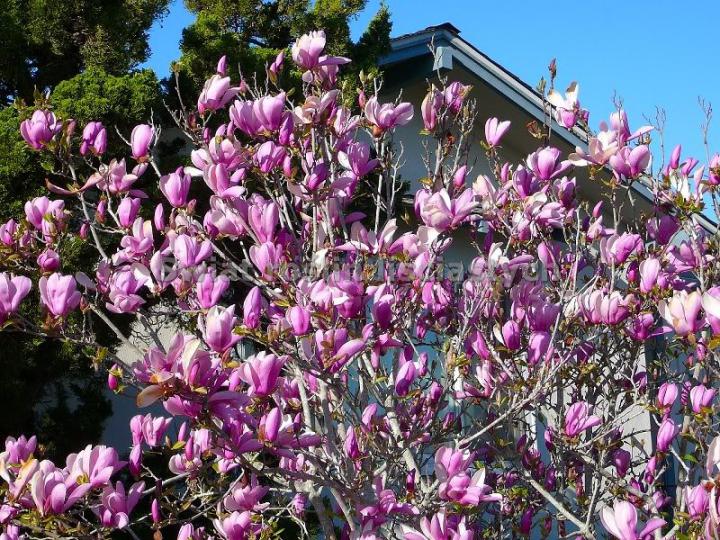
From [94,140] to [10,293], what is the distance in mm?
1085

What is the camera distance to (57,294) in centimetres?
262

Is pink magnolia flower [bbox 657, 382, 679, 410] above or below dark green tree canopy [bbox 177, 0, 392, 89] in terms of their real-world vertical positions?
below

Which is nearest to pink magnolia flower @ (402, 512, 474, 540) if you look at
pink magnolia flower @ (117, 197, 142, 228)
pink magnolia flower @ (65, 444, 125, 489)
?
pink magnolia flower @ (65, 444, 125, 489)

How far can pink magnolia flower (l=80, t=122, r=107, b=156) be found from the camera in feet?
11.3

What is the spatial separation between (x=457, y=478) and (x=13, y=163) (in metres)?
3.73

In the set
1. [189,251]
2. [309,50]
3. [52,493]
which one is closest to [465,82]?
[309,50]

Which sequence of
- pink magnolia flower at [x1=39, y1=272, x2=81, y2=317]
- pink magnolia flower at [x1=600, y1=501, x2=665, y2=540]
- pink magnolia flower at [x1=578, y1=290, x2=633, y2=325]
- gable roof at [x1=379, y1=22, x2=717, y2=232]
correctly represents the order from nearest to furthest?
1. pink magnolia flower at [x1=600, y1=501, x2=665, y2=540]
2. pink magnolia flower at [x1=39, y1=272, x2=81, y2=317]
3. pink magnolia flower at [x1=578, y1=290, x2=633, y2=325]
4. gable roof at [x1=379, y1=22, x2=717, y2=232]

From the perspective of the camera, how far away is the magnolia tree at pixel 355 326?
248 cm

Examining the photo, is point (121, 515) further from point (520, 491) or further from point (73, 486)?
point (520, 491)

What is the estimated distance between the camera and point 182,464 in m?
3.01

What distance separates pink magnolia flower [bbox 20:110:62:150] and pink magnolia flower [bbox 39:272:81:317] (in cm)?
87

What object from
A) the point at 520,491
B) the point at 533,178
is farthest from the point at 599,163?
the point at 520,491

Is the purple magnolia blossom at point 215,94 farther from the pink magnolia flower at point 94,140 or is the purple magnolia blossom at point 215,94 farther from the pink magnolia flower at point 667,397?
the pink magnolia flower at point 667,397

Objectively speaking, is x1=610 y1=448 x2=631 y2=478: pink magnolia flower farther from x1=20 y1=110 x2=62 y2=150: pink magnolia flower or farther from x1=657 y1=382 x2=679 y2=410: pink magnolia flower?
x1=20 y1=110 x2=62 y2=150: pink magnolia flower
